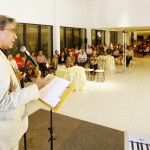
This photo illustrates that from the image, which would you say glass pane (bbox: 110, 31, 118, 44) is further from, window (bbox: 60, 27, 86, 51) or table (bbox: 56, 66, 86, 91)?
table (bbox: 56, 66, 86, 91)

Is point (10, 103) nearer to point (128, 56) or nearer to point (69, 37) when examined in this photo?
point (69, 37)

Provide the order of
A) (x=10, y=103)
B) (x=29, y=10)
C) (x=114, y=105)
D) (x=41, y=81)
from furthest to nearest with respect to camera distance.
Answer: (x=29, y=10)
(x=114, y=105)
(x=41, y=81)
(x=10, y=103)

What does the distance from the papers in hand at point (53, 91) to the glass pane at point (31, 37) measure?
26.1 ft

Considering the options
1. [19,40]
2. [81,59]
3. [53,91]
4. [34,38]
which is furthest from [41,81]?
[81,59]

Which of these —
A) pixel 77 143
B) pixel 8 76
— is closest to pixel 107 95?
pixel 77 143

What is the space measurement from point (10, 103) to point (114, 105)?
4453 mm

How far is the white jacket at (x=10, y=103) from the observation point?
4.43 ft

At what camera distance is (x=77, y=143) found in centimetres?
350

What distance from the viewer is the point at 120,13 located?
12.5m

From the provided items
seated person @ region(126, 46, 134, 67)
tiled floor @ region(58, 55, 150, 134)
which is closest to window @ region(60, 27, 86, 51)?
seated person @ region(126, 46, 134, 67)

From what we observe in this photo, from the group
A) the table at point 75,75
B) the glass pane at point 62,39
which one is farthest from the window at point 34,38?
the table at point 75,75

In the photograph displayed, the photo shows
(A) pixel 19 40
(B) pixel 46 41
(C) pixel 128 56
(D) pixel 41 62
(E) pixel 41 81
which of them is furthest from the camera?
(C) pixel 128 56

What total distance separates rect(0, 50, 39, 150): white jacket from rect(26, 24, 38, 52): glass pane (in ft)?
27.0

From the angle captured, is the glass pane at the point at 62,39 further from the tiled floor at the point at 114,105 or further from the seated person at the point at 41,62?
the tiled floor at the point at 114,105
